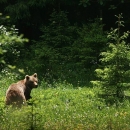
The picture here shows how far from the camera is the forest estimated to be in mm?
9102

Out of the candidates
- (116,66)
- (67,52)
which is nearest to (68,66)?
(67,52)

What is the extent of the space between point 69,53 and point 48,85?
554 cm

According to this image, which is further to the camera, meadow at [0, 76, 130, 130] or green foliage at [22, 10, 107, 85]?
green foliage at [22, 10, 107, 85]

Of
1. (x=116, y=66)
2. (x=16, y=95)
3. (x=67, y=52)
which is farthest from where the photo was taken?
(x=67, y=52)

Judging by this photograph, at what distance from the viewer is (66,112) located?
1087 cm

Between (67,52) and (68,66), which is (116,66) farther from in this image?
(67,52)

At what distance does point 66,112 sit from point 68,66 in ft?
27.9

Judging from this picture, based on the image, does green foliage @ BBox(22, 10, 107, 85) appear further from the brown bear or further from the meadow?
the brown bear

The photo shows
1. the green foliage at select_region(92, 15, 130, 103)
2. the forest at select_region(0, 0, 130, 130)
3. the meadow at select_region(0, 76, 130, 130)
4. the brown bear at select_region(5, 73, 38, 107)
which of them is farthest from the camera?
the green foliage at select_region(92, 15, 130, 103)

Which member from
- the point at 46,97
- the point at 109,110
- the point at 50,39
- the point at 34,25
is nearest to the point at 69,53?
the point at 50,39

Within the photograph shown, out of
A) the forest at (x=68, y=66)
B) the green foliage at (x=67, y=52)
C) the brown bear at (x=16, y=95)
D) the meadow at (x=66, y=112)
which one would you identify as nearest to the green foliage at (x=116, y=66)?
the forest at (x=68, y=66)

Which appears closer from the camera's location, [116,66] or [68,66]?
[116,66]

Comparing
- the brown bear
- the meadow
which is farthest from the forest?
the brown bear

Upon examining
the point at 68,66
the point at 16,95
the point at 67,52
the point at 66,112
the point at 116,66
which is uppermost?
the point at 116,66
